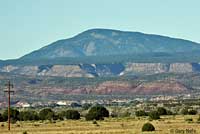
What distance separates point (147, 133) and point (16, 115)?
6170 cm

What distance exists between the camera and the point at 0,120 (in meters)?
126

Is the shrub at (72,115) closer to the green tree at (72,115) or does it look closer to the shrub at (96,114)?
the green tree at (72,115)

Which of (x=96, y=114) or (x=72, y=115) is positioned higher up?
(x=96, y=114)

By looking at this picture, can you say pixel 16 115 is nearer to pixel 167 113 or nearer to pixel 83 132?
pixel 167 113

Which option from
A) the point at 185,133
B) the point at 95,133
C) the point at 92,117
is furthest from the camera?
the point at 92,117

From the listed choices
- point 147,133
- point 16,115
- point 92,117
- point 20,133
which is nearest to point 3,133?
point 20,133

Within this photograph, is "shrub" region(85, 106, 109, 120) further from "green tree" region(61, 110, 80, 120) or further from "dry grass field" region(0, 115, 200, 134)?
"dry grass field" region(0, 115, 200, 134)

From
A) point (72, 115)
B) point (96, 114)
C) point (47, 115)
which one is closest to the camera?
point (96, 114)

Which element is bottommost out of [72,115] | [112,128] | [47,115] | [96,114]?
[47,115]

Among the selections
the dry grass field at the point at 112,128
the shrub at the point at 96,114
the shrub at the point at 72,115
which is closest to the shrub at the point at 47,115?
the shrub at the point at 72,115

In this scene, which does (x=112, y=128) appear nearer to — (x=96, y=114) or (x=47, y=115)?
(x=96, y=114)

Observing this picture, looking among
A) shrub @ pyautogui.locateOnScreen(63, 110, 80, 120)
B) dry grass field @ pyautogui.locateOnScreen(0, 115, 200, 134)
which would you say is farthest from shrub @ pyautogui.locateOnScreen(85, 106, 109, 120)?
dry grass field @ pyautogui.locateOnScreen(0, 115, 200, 134)

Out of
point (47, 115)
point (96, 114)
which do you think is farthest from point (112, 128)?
point (47, 115)

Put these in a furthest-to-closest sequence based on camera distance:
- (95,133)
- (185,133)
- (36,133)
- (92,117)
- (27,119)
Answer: (27,119) → (92,117) → (36,133) → (95,133) → (185,133)
